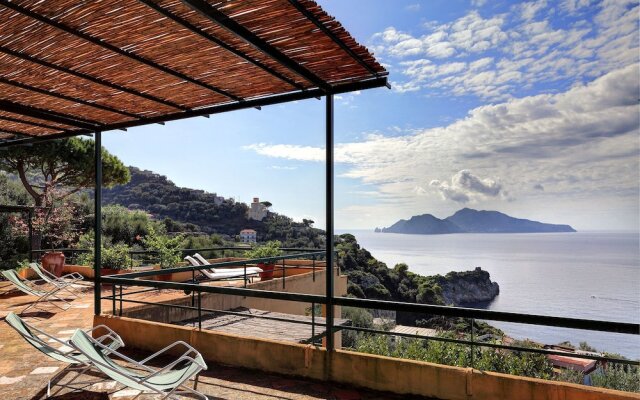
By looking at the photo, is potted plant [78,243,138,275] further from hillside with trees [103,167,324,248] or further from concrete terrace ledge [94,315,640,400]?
hillside with trees [103,167,324,248]

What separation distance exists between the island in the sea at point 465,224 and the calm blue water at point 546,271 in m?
5.35

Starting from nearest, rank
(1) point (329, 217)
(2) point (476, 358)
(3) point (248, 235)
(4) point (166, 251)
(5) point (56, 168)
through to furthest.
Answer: (1) point (329, 217), (2) point (476, 358), (4) point (166, 251), (5) point (56, 168), (3) point (248, 235)

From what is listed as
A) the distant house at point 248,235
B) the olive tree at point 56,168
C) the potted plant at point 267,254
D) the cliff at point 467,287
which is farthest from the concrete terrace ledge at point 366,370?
the cliff at point 467,287

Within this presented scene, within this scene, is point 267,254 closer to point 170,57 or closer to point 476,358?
point 476,358

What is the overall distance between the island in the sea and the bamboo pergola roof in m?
95.1

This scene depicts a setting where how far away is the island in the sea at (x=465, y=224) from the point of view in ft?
322

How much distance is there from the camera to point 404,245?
11525 centimetres

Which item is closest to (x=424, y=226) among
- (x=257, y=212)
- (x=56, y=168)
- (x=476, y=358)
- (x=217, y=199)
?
(x=257, y=212)

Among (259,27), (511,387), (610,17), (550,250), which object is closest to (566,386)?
(511,387)

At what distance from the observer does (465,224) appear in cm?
10394

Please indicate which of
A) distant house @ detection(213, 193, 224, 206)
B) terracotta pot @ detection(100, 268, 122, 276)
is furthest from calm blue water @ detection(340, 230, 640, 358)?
terracotta pot @ detection(100, 268, 122, 276)

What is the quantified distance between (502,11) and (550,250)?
69.0 metres

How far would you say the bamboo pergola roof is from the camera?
9.15 feet

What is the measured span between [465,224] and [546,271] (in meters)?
19.6
